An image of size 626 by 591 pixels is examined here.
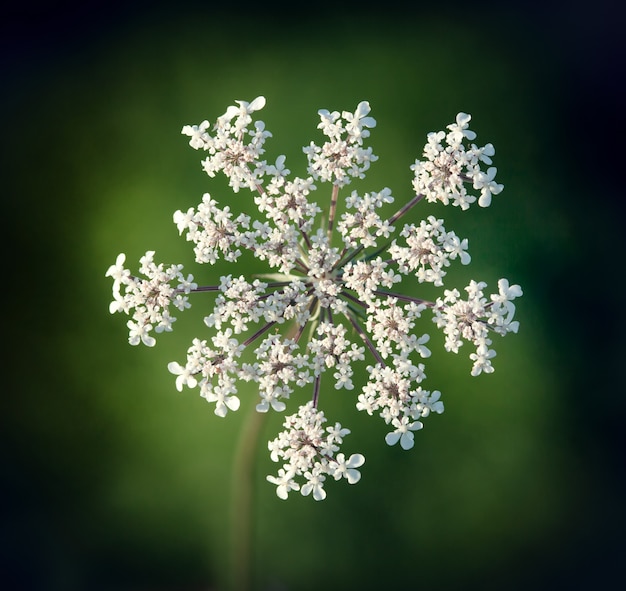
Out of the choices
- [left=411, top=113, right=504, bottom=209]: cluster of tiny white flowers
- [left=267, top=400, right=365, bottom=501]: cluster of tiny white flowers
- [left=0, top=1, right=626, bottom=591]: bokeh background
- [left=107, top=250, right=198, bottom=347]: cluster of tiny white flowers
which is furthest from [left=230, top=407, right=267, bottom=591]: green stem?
[left=411, top=113, right=504, bottom=209]: cluster of tiny white flowers

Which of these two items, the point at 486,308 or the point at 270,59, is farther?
the point at 270,59

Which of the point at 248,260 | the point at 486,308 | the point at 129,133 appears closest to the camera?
the point at 486,308

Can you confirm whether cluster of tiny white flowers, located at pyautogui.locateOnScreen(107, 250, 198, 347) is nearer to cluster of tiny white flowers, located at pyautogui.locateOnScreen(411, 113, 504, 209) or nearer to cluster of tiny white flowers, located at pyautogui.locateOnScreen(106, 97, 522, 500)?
cluster of tiny white flowers, located at pyautogui.locateOnScreen(106, 97, 522, 500)

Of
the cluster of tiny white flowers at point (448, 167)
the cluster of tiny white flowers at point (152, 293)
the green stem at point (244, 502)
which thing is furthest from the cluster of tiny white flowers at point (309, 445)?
the cluster of tiny white flowers at point (448, 167)

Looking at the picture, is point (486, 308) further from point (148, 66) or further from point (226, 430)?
point (148, 66)

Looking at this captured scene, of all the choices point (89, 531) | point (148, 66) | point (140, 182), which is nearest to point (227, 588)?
point (89, 531)

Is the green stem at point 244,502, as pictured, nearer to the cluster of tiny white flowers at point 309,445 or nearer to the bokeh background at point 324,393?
the bokeh background at point 324,393

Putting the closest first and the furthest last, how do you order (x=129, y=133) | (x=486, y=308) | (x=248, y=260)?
(x=486, y=308) → (x=248, y=260) → (x=129, y=133)
